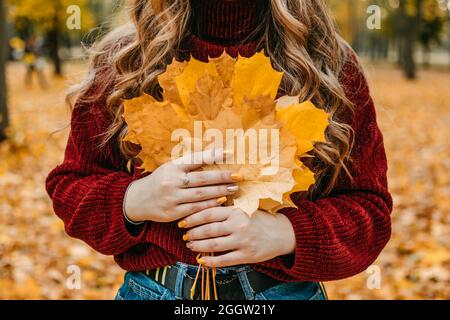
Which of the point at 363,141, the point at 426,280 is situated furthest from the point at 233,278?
the point at 426,280

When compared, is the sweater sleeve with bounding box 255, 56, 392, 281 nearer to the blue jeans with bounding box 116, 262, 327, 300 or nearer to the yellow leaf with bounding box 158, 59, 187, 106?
the blue jeans with bounding box 116, 262, 327, 300

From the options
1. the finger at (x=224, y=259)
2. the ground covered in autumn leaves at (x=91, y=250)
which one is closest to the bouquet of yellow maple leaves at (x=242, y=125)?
the finger at (x=224, y=259)

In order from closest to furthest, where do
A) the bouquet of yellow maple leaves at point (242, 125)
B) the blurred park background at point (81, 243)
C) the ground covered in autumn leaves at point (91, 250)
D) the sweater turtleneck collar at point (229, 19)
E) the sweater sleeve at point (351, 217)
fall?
the bouquet of yellow maple leaves at point (242, 125), the sweater sleeve at point (351, 217), the sweater turtleneck collar at point (229, 19), the blurred park background at point (81, 243), the ground covered in autumn leaves at point (91, 250)

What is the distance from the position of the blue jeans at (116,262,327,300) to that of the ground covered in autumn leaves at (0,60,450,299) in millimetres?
479

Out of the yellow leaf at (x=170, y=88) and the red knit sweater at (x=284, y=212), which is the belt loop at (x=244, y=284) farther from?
the yellow leaf at (x=170, y=88)

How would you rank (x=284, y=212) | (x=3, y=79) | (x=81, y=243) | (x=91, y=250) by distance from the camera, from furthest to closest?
(x=3, y=79) → (x=81, y=243) → (x=91, y=250) → (x=284, y=212)

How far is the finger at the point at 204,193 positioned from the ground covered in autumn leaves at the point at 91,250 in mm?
597

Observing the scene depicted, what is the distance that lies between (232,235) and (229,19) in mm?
554

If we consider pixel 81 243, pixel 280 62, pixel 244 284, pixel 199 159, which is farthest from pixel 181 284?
pixel 81 243

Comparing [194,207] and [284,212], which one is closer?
[194,207]

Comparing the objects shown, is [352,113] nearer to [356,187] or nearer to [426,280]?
[356,187]

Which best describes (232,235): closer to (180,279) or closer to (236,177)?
(236,177)

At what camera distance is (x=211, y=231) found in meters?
1.10

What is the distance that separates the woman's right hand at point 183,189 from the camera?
41.9 inches
